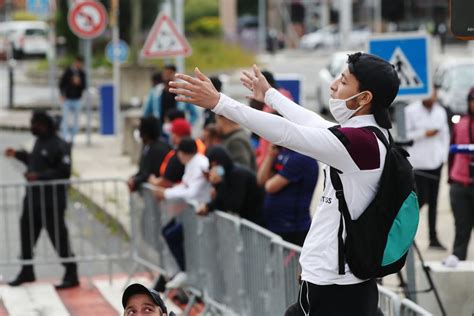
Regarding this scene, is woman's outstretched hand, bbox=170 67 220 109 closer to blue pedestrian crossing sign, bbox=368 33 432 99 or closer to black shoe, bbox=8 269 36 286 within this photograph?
blue pedestrian crossing sign, bbox=368 33 432 99

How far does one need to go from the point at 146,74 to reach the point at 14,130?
252 inches

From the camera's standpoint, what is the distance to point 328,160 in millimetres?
4914

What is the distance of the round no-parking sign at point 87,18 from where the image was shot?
24.4 meters

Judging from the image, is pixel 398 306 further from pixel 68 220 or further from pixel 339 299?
pixel 68 220

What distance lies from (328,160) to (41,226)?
804cm

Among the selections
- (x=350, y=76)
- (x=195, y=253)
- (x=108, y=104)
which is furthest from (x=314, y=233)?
(x=108, y=104)

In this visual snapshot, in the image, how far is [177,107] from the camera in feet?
56.6

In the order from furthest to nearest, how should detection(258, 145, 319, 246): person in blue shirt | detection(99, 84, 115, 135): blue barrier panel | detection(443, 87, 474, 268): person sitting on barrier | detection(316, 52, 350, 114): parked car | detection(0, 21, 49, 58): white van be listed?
detection(0, 21, 49, 58): white van → detection(316, 52, 350, 114): parked car → detection(99, 84, 115, 135): blue barrier panel → detection(443, 87, 474, 268): person sitting on barrier → detection(258, 145, 319, 246): person in blue shirt

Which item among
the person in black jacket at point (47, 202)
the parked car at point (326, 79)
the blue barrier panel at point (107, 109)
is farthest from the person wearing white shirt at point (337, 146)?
the parked car at point (326, 79)

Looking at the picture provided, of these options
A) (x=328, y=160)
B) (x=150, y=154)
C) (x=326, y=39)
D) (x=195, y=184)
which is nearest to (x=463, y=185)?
(x=195, y=184)

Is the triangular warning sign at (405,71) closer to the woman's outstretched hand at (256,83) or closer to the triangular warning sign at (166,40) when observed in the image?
the woman's outstretched hand at (256,83)

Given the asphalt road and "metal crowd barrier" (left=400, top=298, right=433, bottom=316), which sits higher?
"metal crowd barrier" (left=400, top=298, right=433, bottom=316)

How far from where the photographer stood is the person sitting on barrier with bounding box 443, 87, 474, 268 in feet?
36.5

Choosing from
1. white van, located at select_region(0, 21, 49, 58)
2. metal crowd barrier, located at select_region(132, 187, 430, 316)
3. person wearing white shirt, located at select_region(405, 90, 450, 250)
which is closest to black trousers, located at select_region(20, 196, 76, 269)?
metal crowd barrier, located at select_region(132, 187, 430, 316)
